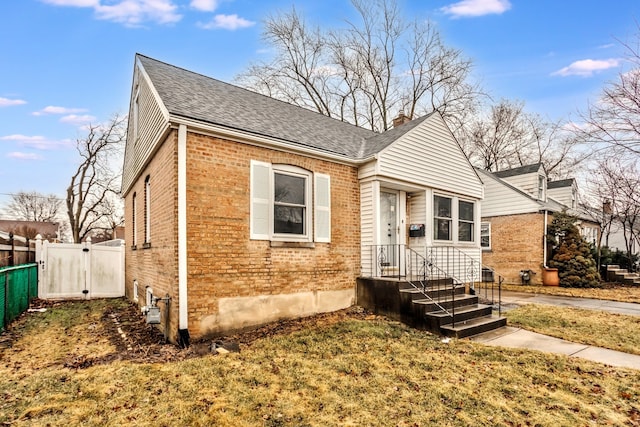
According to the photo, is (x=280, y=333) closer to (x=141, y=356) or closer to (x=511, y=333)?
(x=141, y=356)

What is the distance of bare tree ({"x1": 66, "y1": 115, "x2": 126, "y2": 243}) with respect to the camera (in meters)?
28.4

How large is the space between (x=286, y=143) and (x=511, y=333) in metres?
5.89

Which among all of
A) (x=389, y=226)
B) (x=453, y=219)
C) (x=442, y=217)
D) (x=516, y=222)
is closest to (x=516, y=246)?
(x=516, y=222)

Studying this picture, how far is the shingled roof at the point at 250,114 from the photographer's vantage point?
21.6ft

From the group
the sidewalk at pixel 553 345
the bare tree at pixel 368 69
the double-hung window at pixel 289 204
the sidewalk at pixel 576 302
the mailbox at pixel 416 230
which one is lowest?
the sidewalk at pixel 576 302

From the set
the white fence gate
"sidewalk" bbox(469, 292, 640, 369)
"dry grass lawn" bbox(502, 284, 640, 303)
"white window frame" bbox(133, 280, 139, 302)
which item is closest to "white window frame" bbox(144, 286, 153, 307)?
"white window frame" bbox(133, 280, 139, 302)

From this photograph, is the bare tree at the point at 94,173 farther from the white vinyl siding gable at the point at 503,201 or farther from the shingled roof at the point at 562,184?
the shingled roof at the point at 562,184

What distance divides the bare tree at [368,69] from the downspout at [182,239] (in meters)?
20.0

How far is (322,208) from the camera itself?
785cm

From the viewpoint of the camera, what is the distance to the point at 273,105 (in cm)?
955

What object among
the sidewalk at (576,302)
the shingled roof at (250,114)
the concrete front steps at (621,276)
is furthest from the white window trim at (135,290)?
the concrete front steps at (621,276)

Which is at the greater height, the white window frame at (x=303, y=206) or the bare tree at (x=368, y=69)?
the bare tree at (x=368, y=69)

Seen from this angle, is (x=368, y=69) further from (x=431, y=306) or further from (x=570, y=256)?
(x=431, y=306)

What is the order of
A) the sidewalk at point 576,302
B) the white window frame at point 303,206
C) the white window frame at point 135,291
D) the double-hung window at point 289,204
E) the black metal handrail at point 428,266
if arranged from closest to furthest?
the double-hung window at point 289,204 < the white window frame at point 303,206 < the black metal handrail at point 428,266 < the sidewalk at point 576,302 < the white window frame at point 135,291
